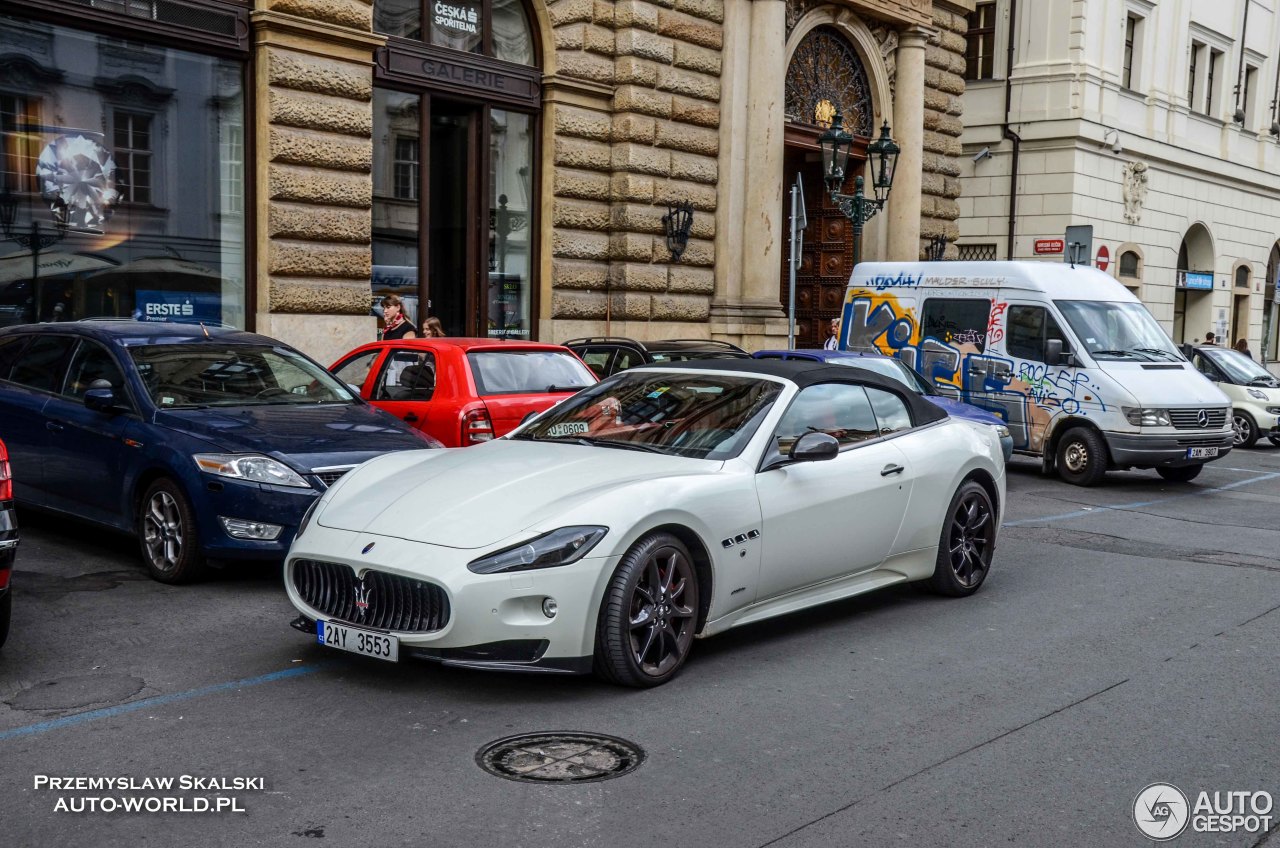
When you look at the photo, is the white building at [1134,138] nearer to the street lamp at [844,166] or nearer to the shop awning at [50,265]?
the street lamp at [844,166]

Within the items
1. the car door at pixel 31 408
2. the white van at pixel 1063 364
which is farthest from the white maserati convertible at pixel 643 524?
the white van at pixel 1063 364

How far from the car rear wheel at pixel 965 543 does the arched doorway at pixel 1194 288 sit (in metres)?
33.3

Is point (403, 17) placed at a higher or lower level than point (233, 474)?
higher

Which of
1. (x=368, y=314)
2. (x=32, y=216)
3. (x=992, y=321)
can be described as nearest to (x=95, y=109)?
(x=32, y=216)

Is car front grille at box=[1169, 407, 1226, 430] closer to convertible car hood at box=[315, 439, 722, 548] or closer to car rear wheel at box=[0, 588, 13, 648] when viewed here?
convertible car hood at box=[315, 439, 722, 548]

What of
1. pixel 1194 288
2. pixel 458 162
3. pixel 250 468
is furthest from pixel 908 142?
pixel 250 468

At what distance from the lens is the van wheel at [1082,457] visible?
14.8 m

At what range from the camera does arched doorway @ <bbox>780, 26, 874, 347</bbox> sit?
2397 cm

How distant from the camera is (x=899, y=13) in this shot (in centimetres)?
2522

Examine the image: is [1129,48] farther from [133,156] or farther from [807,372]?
[807,372]

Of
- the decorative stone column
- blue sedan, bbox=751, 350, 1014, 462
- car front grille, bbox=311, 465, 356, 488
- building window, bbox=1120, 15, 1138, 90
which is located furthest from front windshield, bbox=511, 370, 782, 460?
building window, bbox=1120, 15, 1138, 90

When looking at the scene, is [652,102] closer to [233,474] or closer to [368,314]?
[368,314]

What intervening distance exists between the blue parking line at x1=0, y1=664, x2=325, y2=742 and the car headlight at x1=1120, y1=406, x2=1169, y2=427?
10702mm

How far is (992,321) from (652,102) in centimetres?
709
